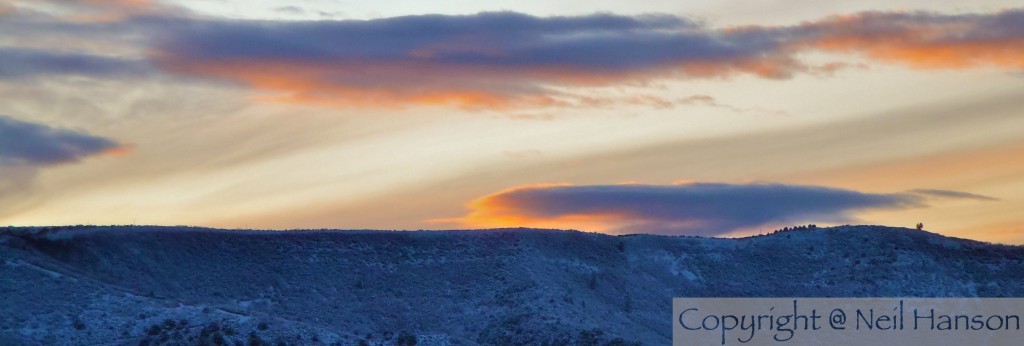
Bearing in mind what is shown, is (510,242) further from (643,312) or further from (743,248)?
(743,248)

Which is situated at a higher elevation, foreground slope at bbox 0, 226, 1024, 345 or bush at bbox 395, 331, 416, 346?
foreground slope at bbox 0, 226, 1024, 345

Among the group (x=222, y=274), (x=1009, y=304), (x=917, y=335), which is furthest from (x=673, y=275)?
(x=222, y=274)

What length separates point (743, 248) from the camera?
84250 mm

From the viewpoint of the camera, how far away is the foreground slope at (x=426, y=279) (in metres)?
58.6

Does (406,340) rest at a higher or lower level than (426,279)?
lower

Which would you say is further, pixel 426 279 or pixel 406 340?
pixel 426 279

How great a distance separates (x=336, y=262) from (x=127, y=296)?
1465cm

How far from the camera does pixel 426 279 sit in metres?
72.8

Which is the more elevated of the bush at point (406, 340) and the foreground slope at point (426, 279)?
the foreground slope at point (426, 279)

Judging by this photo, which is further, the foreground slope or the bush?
the foreground slope

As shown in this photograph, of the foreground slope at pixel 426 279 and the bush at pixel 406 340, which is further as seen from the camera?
the foreground slope at pixel 426 279

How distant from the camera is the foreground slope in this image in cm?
5856

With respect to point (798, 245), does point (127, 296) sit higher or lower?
lower

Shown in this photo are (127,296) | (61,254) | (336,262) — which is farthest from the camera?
(336,262)
